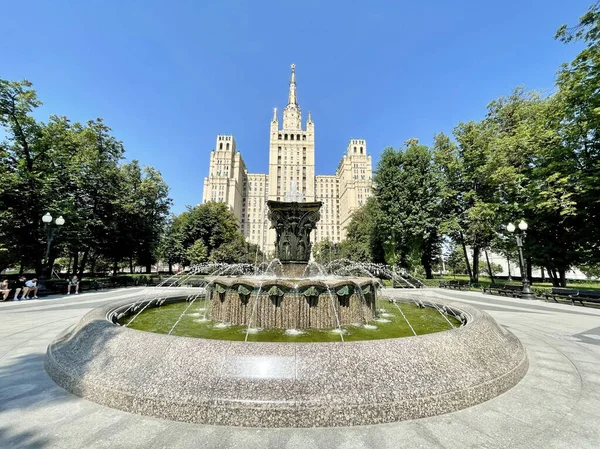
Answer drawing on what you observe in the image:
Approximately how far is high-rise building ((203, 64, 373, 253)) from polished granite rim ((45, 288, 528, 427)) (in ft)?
261

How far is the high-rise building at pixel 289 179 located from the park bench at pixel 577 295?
70649 millimetres

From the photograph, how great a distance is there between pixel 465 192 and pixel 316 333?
2716 centimetres

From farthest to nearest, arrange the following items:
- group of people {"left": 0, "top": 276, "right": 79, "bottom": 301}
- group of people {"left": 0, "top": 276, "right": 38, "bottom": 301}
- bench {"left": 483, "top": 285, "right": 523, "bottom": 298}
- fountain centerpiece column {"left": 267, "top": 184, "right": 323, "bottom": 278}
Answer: bench {"left": 483, "top": 285, "right": 523, "bottom": 298}, group of people {"left": 0, "top": 276, "right": 38, "bottom": 301}, group of people {"left": 0, "top": 276, "right": 79, "bottom": 301}, fountain centerpiece column {"left": 267, "top": 184, "right": 323, "bottom": 278}

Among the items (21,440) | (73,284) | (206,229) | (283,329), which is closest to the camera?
(21,440)

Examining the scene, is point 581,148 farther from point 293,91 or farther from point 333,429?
point 293,91

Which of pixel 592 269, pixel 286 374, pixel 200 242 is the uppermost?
pixel 200 242

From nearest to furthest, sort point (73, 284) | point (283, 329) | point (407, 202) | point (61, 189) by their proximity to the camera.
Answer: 1. point (283, 329)
2. point (73, 284)
3. point (61, 189)
4. point (407, 202)

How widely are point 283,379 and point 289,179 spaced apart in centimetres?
9599

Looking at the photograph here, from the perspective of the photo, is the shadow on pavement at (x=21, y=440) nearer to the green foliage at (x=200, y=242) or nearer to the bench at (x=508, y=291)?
the bench at (x=508, y=291)

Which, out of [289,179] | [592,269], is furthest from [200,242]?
[289,179]

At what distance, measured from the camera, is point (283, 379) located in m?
3.12

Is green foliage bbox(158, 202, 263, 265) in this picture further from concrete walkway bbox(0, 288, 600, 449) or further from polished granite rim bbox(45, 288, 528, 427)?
polished granite rim bbox(45, 288, 528, 427)

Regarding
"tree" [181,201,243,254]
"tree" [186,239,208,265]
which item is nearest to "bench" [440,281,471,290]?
"tree" [186,239,208,265]

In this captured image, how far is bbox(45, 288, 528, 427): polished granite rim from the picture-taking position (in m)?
2.99
